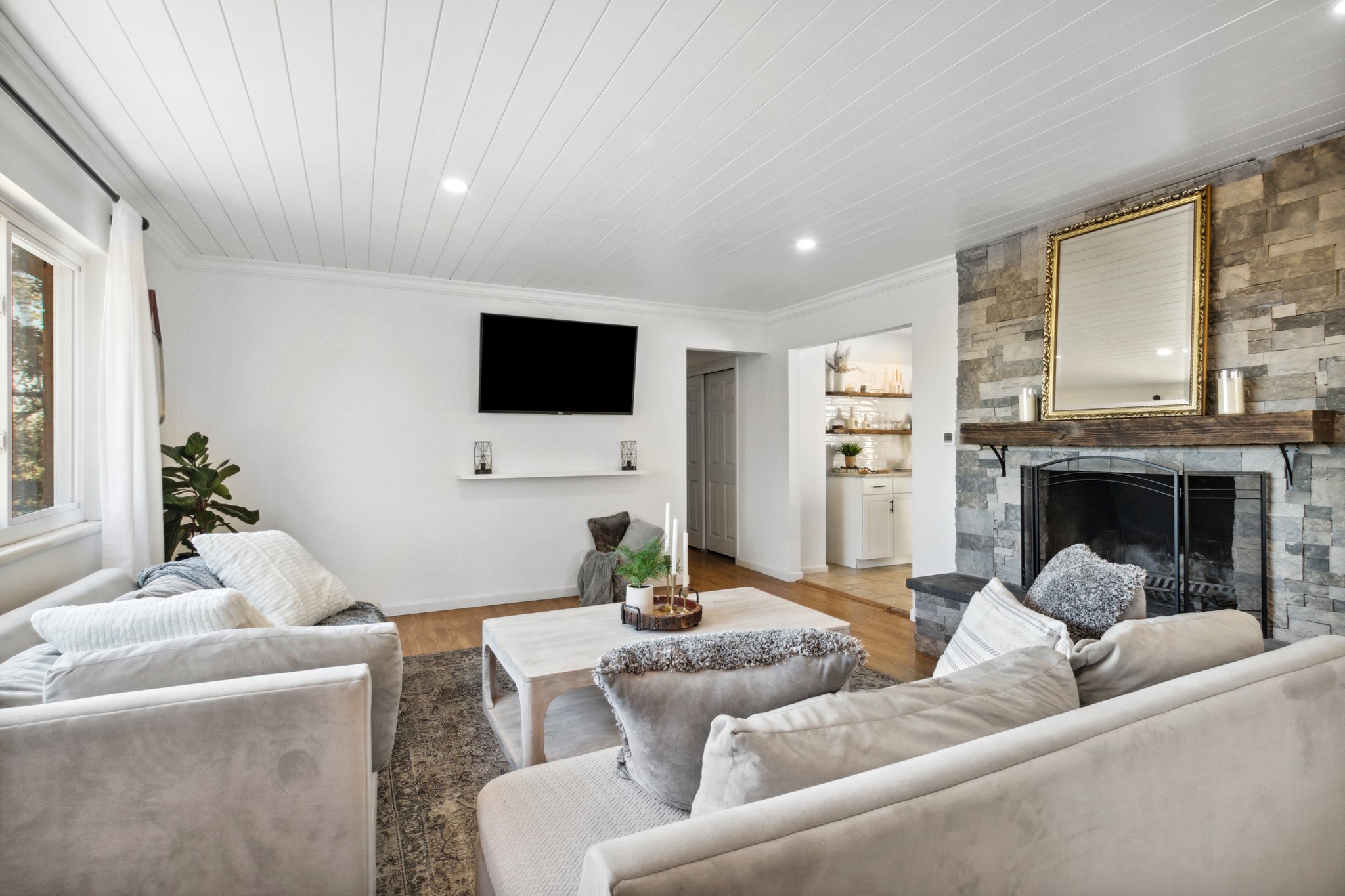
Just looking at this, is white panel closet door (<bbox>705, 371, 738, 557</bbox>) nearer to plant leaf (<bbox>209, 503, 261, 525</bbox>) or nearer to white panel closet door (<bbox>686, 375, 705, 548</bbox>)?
white panel closet door (<bbox>686, 375, 705, 548</bbox>)

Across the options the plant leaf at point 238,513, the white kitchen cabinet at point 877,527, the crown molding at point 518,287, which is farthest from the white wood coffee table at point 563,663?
the white kitchen cabinet at point 877,527

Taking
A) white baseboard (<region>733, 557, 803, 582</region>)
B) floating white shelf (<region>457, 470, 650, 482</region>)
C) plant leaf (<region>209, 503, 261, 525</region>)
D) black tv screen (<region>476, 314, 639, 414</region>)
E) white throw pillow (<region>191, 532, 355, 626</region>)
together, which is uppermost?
Result: black tv screen (<region>476, 314, 639, 414</region>)

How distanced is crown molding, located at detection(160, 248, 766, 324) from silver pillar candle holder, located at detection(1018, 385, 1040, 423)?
2.73 metres

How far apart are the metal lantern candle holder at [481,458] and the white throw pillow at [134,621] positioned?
3259mm

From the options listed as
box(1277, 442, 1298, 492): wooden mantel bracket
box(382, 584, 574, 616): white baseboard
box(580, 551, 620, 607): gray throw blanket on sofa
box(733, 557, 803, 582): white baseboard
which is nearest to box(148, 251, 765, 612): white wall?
box(382, 584, 574, 616): white baseboard

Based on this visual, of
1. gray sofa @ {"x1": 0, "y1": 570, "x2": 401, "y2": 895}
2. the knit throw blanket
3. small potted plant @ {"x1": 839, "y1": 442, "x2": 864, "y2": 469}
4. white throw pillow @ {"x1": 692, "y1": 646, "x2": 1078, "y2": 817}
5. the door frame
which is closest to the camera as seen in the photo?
white throw pillow @ {"x1": 692, "y1": 646, "x2": 1078, "y2": 817}

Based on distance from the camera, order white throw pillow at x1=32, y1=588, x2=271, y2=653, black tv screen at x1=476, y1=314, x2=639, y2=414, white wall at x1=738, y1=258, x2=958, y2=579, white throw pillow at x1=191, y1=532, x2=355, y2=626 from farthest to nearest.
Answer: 1. black tv screen at x1=476, y1=314, x2=639, y2=414
2. white wall at x1=738, y1=258, x2=958, y2=579
3. white throw pillow at x1=191, y1=532, x2=355, y2=626
4. white throw pillow at x1=32, y1=588, x2=271, y2=653

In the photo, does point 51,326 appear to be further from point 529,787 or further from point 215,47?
point 529,787

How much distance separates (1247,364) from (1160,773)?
250 cm

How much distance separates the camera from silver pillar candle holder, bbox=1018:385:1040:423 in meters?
3.56

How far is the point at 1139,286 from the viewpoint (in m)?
3.10

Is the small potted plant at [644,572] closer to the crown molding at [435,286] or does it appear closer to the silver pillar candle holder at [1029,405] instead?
the silver pillar candle holder at [1029,405]

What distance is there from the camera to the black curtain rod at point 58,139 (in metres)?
1.96

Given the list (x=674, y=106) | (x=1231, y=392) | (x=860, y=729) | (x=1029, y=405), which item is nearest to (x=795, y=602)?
(x=1029, y=405)
